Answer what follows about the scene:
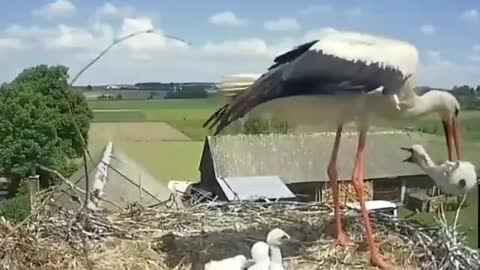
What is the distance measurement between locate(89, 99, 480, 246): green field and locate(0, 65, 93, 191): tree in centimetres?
32

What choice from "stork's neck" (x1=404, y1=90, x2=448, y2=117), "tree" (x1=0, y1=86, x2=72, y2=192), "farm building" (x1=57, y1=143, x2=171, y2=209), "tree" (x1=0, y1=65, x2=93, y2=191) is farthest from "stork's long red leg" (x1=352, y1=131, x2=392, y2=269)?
"tree" (x1=0, y1=86, x2=72, y2=192)

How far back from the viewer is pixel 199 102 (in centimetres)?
193

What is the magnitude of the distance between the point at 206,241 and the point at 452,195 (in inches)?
26.6

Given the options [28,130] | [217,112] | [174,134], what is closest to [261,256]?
[217,112]

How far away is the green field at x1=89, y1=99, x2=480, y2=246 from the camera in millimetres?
1903

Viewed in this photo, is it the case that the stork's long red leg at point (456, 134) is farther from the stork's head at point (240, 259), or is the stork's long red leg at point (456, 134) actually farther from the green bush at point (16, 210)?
the green bush at point (16, 210)

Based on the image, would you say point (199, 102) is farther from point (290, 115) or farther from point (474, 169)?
point (474, 169)

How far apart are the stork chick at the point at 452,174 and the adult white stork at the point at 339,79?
19 centimetres

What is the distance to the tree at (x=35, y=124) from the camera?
187 inches

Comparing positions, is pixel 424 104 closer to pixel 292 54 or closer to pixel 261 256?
pixel 292 54

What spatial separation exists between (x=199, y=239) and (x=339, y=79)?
2.08ft

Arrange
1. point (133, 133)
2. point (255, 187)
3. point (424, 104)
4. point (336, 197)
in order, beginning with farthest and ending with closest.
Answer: point (133, 133) < point (255, 187) < point (336, 197) < point (424, 104)

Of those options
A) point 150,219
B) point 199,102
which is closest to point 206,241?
point 150,219

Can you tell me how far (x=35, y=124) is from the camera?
20.0 feet
